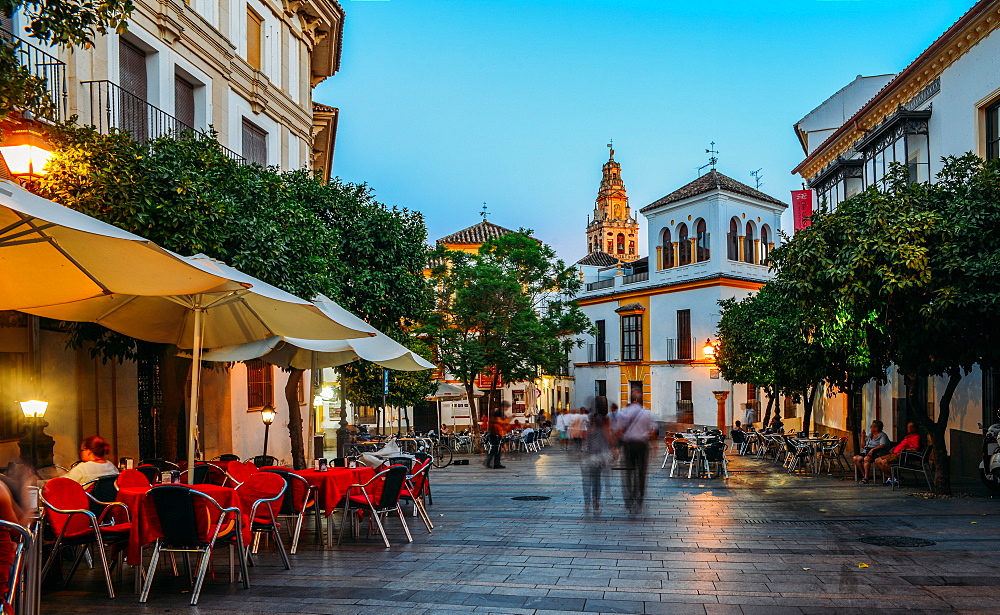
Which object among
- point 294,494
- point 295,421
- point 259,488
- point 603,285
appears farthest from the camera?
point 603,285

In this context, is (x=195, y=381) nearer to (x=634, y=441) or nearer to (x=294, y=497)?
(x=294, y=497)

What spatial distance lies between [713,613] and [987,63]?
14.1m

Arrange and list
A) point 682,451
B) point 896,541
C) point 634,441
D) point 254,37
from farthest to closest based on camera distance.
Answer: point 254,37, point 682,451, point 634,441, point 896,541

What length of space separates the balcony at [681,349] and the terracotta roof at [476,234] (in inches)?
709

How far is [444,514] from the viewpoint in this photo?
460 inches

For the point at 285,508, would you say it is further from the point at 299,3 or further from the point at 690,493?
the point at 299,3

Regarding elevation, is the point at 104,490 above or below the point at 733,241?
below

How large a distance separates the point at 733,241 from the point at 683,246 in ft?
8.55

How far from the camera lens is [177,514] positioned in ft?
21.4

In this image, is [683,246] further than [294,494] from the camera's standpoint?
Yes

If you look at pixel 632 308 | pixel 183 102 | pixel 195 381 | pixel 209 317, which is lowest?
pixel 195 381

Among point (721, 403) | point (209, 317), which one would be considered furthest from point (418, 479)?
point (721, 403)

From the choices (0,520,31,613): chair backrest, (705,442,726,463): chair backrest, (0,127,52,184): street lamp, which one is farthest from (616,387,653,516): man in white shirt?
(0,520,31,613): chair backrest

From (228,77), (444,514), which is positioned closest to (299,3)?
(228,77)
